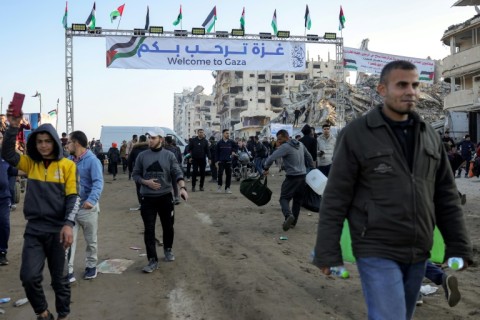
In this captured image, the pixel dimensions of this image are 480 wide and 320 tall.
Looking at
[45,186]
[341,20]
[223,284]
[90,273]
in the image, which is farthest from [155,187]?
[341,20]

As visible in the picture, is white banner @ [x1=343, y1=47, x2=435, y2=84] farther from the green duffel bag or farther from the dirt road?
the green duffel bag

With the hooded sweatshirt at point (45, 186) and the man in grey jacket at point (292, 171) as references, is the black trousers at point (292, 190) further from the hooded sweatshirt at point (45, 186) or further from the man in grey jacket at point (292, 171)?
the hooded sweatshirt at point (45, 186)

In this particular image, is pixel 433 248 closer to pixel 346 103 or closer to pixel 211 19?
pixel 211 19

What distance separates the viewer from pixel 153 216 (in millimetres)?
6254

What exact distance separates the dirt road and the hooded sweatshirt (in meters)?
1.15

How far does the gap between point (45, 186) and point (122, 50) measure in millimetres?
16653

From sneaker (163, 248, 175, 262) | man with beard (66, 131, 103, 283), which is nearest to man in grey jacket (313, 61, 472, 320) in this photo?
man with beard (66, 131, 103, 283)

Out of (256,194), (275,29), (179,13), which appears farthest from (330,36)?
(256,194)

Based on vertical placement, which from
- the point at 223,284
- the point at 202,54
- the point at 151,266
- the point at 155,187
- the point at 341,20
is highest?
the point at 341,20

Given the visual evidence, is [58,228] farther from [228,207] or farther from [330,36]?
[330,36]

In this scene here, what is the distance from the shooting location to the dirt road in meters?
4.61

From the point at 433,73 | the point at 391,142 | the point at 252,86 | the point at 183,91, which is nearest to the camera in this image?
the point at 391,142

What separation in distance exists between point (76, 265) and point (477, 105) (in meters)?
28.6

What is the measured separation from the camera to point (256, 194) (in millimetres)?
9250
